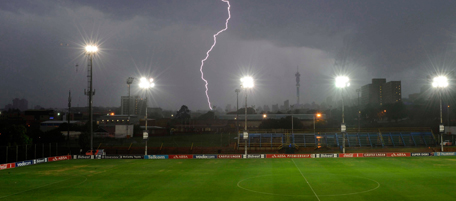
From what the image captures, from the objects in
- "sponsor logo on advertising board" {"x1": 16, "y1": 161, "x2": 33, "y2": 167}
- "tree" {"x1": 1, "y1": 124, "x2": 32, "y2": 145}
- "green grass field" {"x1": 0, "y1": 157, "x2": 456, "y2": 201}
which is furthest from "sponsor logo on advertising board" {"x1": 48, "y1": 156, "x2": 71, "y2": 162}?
"green grass field" {"x1": 0, "y1": 157, "x2": 456, "y2": 201}

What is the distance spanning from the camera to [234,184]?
66.7ft

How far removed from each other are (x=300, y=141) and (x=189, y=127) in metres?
54.4

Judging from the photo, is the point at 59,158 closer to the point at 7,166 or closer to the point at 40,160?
the point at 40,160

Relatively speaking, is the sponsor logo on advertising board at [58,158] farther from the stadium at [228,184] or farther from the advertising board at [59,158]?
the stadium at [228,184]

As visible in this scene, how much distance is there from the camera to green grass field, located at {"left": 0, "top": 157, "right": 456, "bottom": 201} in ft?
54.8

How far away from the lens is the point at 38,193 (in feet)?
59.9

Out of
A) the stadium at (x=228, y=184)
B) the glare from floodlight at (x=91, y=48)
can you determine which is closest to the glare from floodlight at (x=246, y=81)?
the stadium at (x=228, y=184)

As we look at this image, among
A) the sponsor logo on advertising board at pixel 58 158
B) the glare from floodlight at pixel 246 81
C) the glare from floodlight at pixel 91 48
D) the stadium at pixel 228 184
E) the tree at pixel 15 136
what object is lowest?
the sponsor logo on advertising board at pixel 58 158

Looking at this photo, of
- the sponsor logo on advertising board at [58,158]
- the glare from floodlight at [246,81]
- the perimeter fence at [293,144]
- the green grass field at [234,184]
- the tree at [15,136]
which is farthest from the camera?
the perimeter fence at [293,144]

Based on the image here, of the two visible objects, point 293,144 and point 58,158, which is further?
point 293,144

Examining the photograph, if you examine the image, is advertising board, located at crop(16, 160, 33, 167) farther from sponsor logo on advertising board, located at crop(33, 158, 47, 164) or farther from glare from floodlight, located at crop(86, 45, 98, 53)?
glare from floodlight, located at crop(86, 45, 98, 53)

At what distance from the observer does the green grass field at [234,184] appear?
16703 mm

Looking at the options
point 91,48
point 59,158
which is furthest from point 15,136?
point 91,48

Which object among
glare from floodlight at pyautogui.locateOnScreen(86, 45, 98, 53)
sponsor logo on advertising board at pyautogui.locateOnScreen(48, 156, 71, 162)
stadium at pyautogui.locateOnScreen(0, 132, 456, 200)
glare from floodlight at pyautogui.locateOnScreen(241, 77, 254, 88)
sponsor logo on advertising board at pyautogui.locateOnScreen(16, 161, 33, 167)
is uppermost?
glare from floodlight at pyautogui.locateOnScreen(86, 45, 98, 53)
